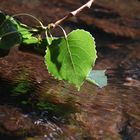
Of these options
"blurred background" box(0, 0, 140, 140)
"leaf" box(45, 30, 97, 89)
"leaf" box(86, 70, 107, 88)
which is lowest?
"blurred background" box(0, 0, 140, 140)

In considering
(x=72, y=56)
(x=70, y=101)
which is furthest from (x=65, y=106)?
(x=72, y=56)

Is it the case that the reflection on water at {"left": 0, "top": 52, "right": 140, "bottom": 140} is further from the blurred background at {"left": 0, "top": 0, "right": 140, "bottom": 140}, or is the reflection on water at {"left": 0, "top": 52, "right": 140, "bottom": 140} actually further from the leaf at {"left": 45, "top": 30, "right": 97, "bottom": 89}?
the leaf at {"left": 45, "top": 30, "right": 97, "bottom": 89}

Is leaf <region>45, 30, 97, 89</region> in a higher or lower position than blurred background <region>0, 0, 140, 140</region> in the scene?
higher

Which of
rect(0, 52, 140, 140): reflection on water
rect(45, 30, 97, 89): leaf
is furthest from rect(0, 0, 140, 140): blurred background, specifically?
rect(45, 30, 97, 89): leaf

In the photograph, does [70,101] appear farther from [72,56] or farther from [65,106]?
[72,56]

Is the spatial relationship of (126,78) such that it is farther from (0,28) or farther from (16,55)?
(0,28)

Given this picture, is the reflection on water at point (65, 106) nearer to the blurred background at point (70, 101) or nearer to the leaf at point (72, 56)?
the blurred background at point (70, 101)

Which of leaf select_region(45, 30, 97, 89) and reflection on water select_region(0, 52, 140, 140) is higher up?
leaf select_region(45, 30, 97, 89)

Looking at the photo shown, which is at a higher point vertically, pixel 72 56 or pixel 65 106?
pixel 72 56

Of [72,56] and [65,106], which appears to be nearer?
[72,56]

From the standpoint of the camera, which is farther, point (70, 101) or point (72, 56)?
point (70, 101)

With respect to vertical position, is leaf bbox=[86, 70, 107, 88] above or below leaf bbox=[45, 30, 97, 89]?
below
